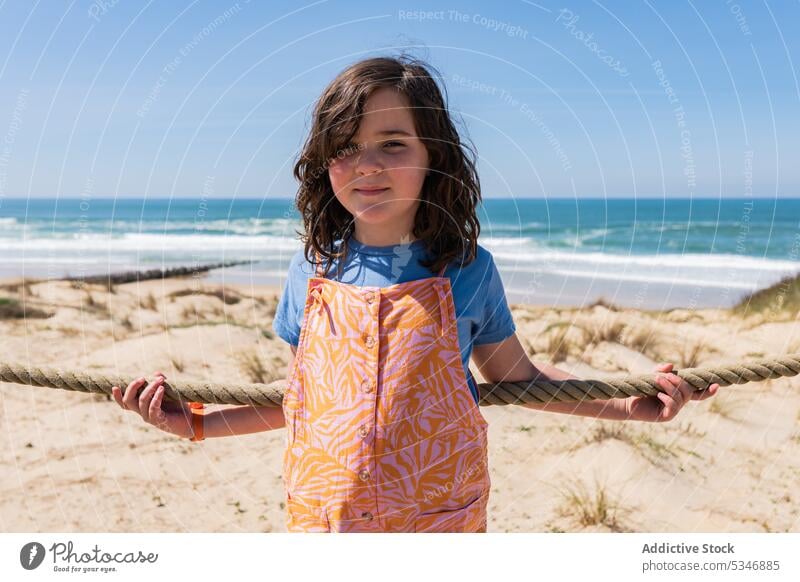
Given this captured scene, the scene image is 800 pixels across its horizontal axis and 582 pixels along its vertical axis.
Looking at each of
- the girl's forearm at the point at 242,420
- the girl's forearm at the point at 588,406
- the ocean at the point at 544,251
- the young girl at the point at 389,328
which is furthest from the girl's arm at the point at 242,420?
the ocean at the point at 544,251

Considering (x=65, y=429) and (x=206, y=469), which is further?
(x=65, y=429)

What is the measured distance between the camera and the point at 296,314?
64.4 inches

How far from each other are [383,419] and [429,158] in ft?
1.88

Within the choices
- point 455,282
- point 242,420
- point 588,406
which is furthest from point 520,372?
point 242,420

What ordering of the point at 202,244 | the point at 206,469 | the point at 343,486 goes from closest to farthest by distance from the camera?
the point at 343,486 → the point at 206,469 → the point at 202,244

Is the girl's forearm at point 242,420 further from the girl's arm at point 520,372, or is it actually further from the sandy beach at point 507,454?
the sandy beach at point 507,454

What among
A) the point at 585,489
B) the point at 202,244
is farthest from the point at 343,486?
the point at 202,244

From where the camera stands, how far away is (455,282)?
1562mm

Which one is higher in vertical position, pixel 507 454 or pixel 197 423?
pixel 197 423

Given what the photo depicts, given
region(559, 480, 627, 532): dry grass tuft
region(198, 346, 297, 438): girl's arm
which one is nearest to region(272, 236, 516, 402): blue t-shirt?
region(198, 346, 297, 438): girl's arm
